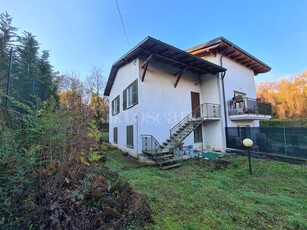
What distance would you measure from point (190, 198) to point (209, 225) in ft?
3.70

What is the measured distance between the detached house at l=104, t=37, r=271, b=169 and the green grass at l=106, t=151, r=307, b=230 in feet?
9.61

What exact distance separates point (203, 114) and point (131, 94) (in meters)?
5.36

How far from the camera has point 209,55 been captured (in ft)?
38.4

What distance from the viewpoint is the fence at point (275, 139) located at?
26.1ft

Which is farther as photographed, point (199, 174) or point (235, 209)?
point (199, 174)

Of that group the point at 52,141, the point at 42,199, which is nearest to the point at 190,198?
the point at 42,199

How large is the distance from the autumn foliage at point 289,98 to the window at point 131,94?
25.2 metres

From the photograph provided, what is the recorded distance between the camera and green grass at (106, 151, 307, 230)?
3066mm

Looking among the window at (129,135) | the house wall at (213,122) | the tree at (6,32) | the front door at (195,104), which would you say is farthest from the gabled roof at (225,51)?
the tree at (6,32)

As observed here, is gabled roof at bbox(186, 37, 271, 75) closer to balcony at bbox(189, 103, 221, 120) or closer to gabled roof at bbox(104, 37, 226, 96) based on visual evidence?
gabled roof at bbox(104, 37, 226, 96)

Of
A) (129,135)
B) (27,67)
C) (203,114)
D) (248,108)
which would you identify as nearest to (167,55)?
(203,114)

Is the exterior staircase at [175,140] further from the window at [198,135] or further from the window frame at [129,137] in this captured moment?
the window frame at [129,137]

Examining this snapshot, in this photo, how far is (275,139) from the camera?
29.4 ft

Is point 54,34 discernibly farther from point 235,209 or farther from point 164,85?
point 235,209
